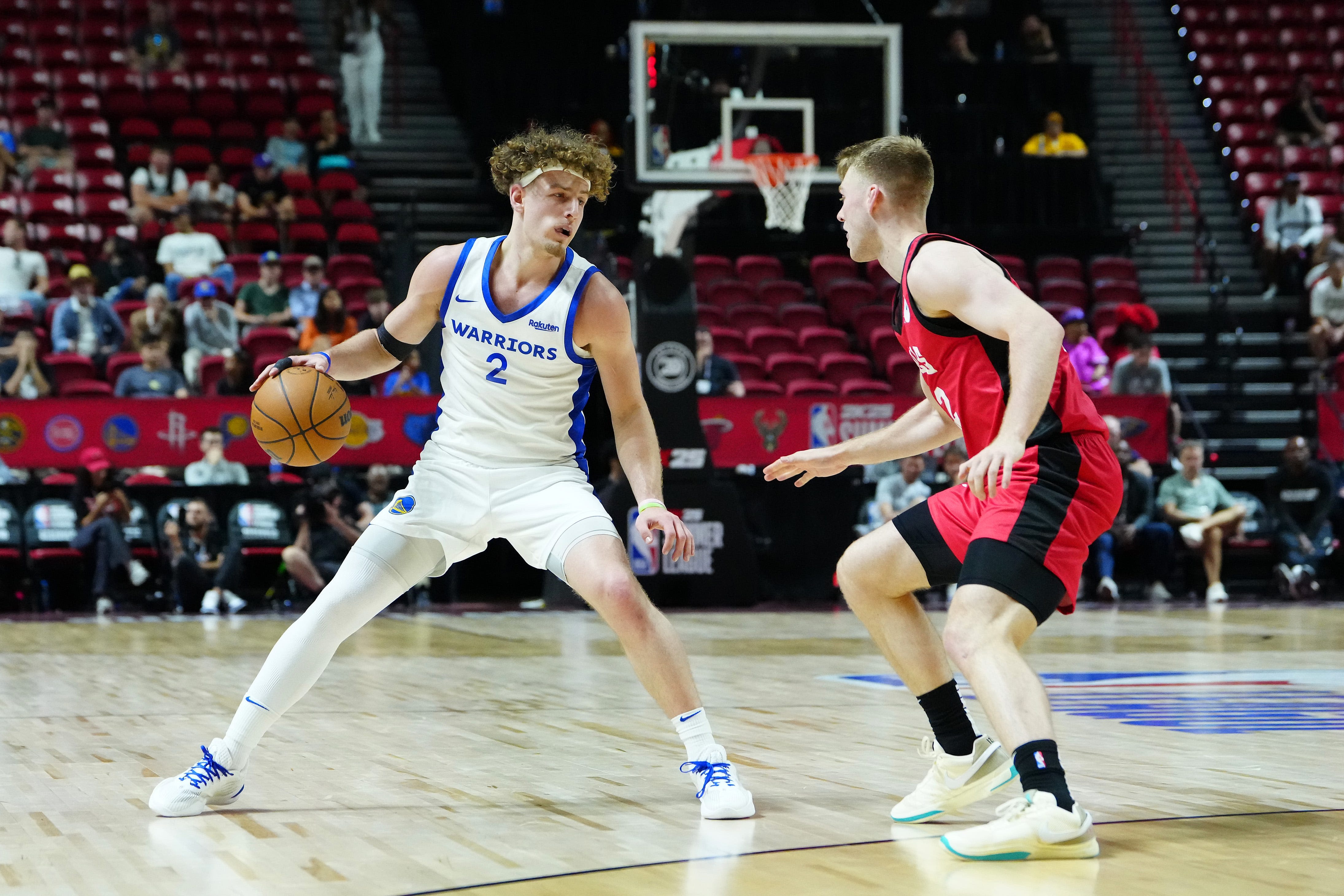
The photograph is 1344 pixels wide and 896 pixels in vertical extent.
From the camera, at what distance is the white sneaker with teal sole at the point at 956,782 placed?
4.22 meters

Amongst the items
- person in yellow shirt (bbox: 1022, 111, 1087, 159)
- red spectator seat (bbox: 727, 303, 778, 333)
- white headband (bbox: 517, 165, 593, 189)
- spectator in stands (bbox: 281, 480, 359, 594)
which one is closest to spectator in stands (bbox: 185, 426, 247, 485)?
spectator in stands (bbox: 281, 480, 359, 594)

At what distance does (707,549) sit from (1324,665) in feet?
17.0

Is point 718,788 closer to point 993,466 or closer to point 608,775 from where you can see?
point 608,775

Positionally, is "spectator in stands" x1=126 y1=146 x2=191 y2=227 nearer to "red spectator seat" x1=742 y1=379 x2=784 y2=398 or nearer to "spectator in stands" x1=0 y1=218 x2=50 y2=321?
"spectator in stands" x1=0 y1=218 x2=50 y2=321

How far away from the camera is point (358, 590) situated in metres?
4.43

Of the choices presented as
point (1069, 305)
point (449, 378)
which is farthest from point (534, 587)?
point (449, 378)

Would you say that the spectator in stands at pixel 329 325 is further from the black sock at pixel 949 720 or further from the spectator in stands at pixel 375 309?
the black sock at pixel 949 720

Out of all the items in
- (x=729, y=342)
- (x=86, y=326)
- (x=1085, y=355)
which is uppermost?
(x=86, y=326)

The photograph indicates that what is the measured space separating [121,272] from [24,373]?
101 inches

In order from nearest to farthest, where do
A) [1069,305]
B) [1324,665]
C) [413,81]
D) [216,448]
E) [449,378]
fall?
[449,378] → [1324,665] → [216,448] → [1069,305] → [413,81]

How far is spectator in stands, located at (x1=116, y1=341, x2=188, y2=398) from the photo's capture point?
13.0 metres

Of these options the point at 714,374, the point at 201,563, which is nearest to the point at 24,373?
the point at 201,563

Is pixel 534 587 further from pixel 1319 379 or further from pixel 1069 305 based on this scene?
pixel 1319 379

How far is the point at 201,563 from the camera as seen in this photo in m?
12.5
